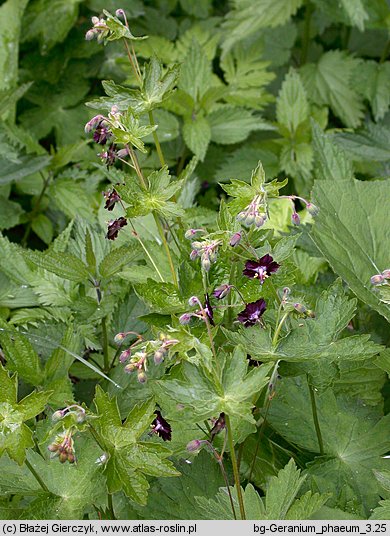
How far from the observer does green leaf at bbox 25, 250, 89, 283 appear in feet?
4.33

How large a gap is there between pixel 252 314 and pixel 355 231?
0.37 metres

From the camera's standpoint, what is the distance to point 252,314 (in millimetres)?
1058

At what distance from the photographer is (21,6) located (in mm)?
2322

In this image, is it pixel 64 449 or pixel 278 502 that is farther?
pixel 278 502

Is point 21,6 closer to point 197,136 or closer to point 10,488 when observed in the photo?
point 197,136

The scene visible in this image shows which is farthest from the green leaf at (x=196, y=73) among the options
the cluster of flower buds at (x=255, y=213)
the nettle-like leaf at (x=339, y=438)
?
the cluster of flower buds at (x=255, y=213)

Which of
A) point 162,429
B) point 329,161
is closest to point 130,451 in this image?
point 162,429

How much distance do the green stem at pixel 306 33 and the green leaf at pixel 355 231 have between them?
123 centimetres

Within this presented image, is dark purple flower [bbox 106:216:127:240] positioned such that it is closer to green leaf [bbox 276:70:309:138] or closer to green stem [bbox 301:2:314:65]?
green leaf [bbox 276:70:309:138]

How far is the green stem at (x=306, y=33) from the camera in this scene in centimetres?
244

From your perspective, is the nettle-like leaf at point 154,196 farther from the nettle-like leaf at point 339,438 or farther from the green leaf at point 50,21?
the green leaf at point 50,21

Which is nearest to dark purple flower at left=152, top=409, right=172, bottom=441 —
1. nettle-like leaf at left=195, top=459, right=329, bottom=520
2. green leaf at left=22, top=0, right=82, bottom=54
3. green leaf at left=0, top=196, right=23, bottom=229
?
nettle-like leaf at left=195, top=459, right=329, bottom=520

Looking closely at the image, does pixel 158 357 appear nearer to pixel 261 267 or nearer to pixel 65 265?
pixel 261 267

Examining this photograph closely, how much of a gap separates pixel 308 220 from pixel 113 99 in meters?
0.70
